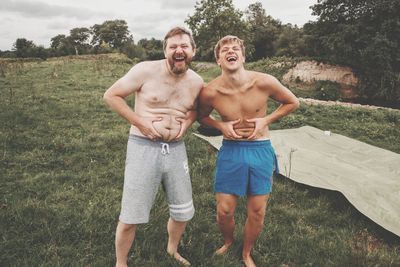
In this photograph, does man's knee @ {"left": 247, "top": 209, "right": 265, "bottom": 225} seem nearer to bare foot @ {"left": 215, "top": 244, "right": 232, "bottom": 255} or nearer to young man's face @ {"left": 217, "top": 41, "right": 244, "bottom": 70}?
bare foot @ {"left": 215, "top": 244, "right": 232, "bottom": 255}

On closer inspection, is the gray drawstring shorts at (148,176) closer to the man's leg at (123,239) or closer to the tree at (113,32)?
the man's leg at (123,239)

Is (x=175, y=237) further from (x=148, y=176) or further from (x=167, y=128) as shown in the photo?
(x=167, y=128)

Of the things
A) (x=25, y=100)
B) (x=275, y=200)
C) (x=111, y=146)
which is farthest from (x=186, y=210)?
(x=25, y=100)

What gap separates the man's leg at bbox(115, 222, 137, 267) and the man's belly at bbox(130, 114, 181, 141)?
2.44ft

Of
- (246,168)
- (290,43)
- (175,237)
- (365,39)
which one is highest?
(290,43)

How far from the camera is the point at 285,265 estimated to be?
3.41m

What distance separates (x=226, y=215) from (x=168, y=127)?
1016 millimetres

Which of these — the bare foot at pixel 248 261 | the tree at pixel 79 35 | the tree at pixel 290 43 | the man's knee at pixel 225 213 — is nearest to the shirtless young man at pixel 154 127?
the man's knee at pixel 225 213

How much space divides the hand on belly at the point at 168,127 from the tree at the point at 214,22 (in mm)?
36294

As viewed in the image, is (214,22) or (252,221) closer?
(252,221)

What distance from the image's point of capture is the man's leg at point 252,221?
3117mm

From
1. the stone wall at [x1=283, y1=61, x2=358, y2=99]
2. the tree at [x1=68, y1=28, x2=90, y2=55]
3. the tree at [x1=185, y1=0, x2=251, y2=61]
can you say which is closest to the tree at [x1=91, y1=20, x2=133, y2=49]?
the tree at [x1=68, y1=28, x2=90, y2=55]

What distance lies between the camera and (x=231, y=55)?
2.97 m

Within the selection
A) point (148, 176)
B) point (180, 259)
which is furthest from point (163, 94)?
point (180, 259)
